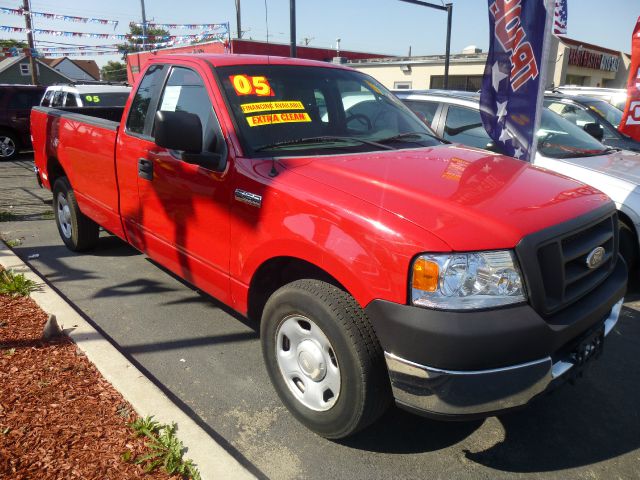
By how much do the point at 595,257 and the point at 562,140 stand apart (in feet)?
11.6

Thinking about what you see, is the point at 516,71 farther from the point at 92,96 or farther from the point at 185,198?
the point at 92,96

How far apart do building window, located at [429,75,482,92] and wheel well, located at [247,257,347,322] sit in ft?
77.7

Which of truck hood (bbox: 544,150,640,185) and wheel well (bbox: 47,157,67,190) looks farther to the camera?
wheel well (bbox: 47,157,67,190)

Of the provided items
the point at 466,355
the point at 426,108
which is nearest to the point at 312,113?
the point at 466,355

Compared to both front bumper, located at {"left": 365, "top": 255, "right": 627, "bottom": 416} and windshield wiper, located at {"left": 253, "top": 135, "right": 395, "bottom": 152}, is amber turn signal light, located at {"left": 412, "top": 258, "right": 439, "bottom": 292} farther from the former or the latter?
windshield wiper, located at {"left": 253, "top": 135, "right": 395, "bottom": 152}

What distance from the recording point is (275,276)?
2941mm

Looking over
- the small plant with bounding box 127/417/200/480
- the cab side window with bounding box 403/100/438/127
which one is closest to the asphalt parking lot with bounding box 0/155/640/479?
the small plant with bounding box 127/417/200/480

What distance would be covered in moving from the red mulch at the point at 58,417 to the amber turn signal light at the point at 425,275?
1401 millimetres

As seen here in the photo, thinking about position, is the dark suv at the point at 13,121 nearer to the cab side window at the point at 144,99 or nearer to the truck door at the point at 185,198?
the cab side window at the point at 144,99

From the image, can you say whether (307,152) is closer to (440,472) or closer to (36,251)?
(440,472)

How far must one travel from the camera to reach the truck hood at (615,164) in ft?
15.4

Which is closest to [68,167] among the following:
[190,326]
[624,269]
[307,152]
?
[190,326]

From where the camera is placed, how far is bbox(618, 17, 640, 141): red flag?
671 centimetres

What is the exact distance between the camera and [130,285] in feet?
15.2
